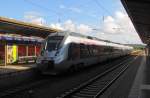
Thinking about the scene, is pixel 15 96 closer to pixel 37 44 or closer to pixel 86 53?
pixel 86 53

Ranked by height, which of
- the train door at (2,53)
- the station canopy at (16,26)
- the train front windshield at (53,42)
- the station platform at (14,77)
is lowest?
the station platform at (14,77)

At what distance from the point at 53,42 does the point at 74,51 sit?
1.91 m

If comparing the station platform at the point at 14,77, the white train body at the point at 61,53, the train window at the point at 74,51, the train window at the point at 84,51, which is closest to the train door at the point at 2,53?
A: the white train body at the point at 61,53

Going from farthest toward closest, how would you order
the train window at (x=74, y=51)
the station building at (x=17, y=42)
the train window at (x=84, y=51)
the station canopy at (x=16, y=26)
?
the station building at (x=17, y=42) → the train window at (x=84, y=51) → the station canopy at (x=16, y=26) → the train window at (x=74, y=51)

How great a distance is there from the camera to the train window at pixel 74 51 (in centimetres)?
2086

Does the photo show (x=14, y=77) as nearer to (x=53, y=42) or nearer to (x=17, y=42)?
(x=53, y=42)

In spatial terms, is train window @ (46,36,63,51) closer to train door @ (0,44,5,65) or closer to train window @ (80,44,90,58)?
train window @ (80,44,90,58)

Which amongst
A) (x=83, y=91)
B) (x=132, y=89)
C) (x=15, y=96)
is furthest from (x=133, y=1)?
(x=15, y=96)

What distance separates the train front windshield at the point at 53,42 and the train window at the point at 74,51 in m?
0.97

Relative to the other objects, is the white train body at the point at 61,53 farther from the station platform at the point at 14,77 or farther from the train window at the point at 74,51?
the station platform at the point at 14,77

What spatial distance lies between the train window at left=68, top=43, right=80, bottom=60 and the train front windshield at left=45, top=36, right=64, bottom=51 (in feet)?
3.18

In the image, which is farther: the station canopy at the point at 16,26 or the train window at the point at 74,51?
the station canopy at the point at 16,26

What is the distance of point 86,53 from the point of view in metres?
25.1

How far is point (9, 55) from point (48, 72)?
8.97m
